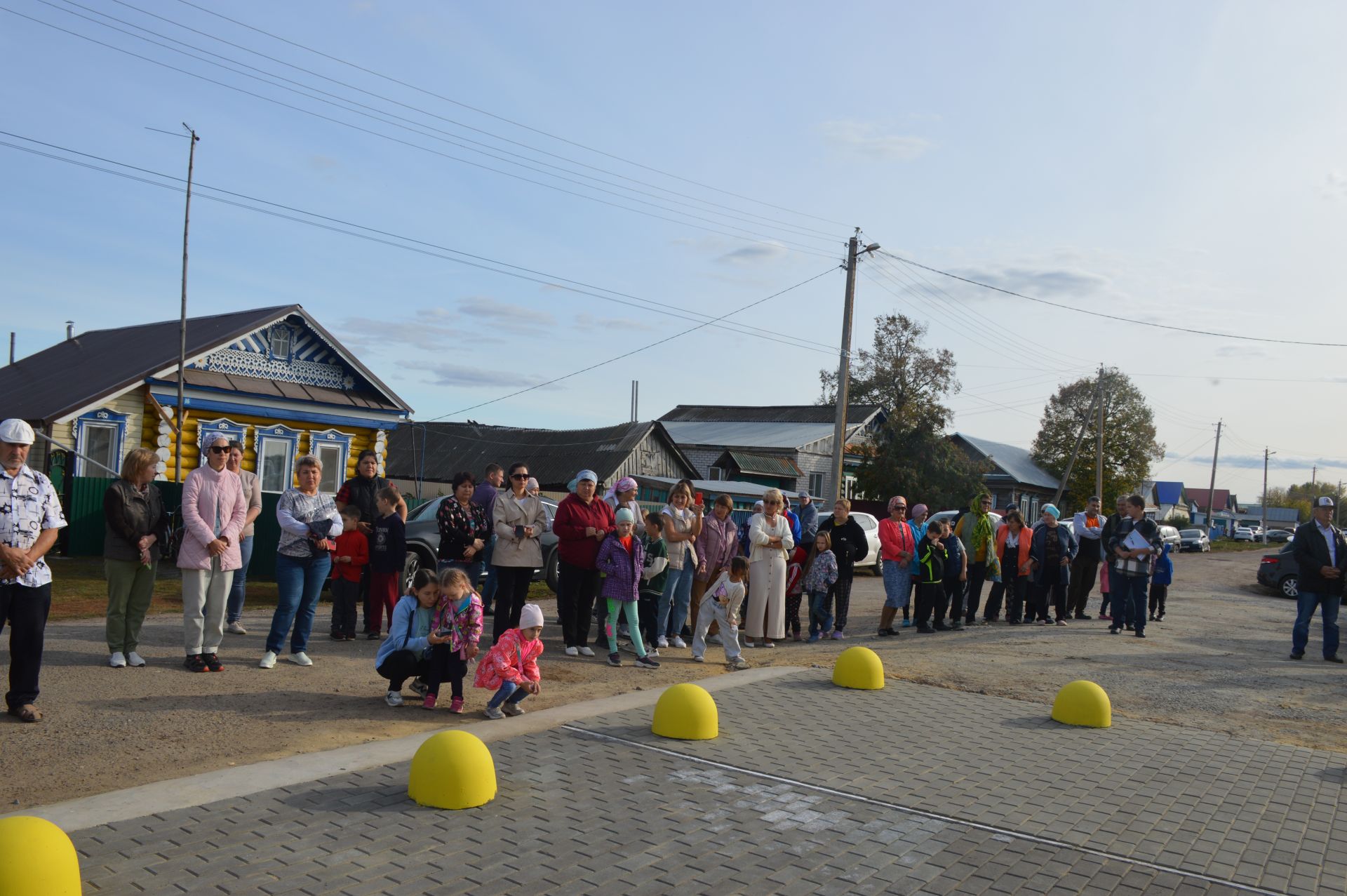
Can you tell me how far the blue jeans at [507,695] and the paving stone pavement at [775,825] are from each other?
0.25 metres

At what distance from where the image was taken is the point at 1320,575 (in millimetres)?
11836

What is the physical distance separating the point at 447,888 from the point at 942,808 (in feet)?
9.04

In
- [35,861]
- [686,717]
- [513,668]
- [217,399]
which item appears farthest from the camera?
[217,399]

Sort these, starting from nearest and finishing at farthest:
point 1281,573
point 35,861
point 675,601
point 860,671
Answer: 1. point 35,861
2. point 860,671
3. point 675,601
4. point 1281,573

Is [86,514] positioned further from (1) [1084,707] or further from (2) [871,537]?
(1) [1084,707]

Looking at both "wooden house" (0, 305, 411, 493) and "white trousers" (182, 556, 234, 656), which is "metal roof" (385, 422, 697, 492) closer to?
"wooden house" (0, 305, 411, 493)

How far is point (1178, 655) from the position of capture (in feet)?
39.4

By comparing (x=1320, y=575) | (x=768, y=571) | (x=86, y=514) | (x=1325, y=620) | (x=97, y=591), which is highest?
(x=1320, y=575)

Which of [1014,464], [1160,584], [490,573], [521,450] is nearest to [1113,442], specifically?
[1014,464]

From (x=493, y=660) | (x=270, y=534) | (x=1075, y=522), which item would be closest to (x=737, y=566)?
(x=493, y=660)

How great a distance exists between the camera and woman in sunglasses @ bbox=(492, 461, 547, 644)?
9.68 metres

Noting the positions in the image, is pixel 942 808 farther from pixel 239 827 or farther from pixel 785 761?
pixel 239 827

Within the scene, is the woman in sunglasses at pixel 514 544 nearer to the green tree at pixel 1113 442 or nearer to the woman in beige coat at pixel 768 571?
the woman in beige coat at pixel 768 571

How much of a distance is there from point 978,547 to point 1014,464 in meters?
54.9
